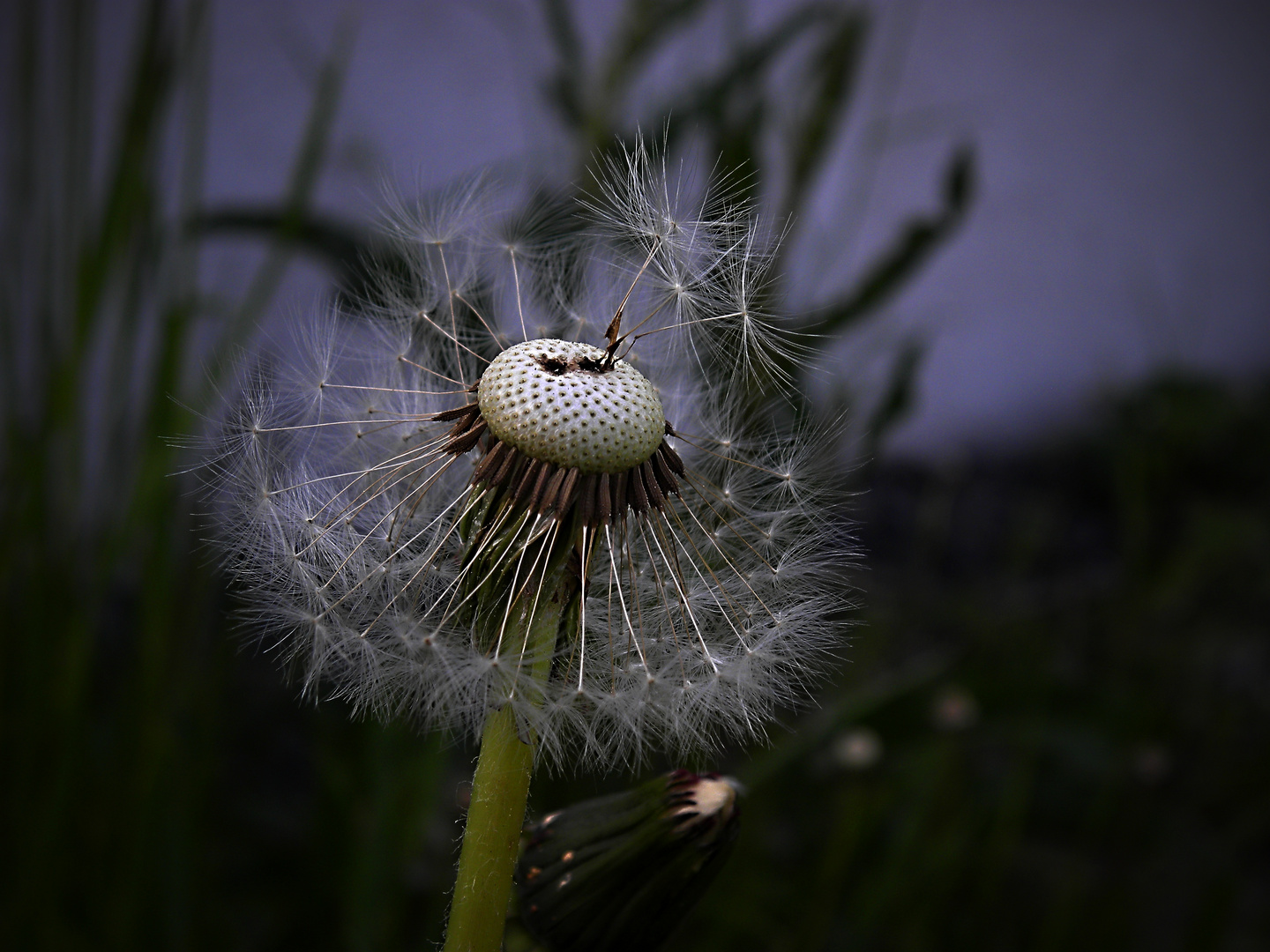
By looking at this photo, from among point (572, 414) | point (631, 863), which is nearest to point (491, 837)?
point (631, 863)

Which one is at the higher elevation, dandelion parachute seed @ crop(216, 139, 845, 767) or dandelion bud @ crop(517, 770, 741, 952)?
dandelion parachute seed @ crop(216, 139, 845, 767)

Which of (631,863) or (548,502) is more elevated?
(548,502)

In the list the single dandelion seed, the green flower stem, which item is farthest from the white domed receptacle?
the green flower stem

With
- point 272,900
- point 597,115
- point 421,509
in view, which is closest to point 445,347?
point 421,509

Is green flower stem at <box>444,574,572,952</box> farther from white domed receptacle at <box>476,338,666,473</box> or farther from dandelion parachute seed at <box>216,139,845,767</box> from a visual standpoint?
white domed receptacle at <box>476,338,666,473</box>

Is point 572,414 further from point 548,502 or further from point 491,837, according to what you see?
point 491,837

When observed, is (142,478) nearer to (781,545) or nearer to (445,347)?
(445,347)

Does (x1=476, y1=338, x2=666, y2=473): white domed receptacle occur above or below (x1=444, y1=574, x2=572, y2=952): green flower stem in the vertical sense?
above
